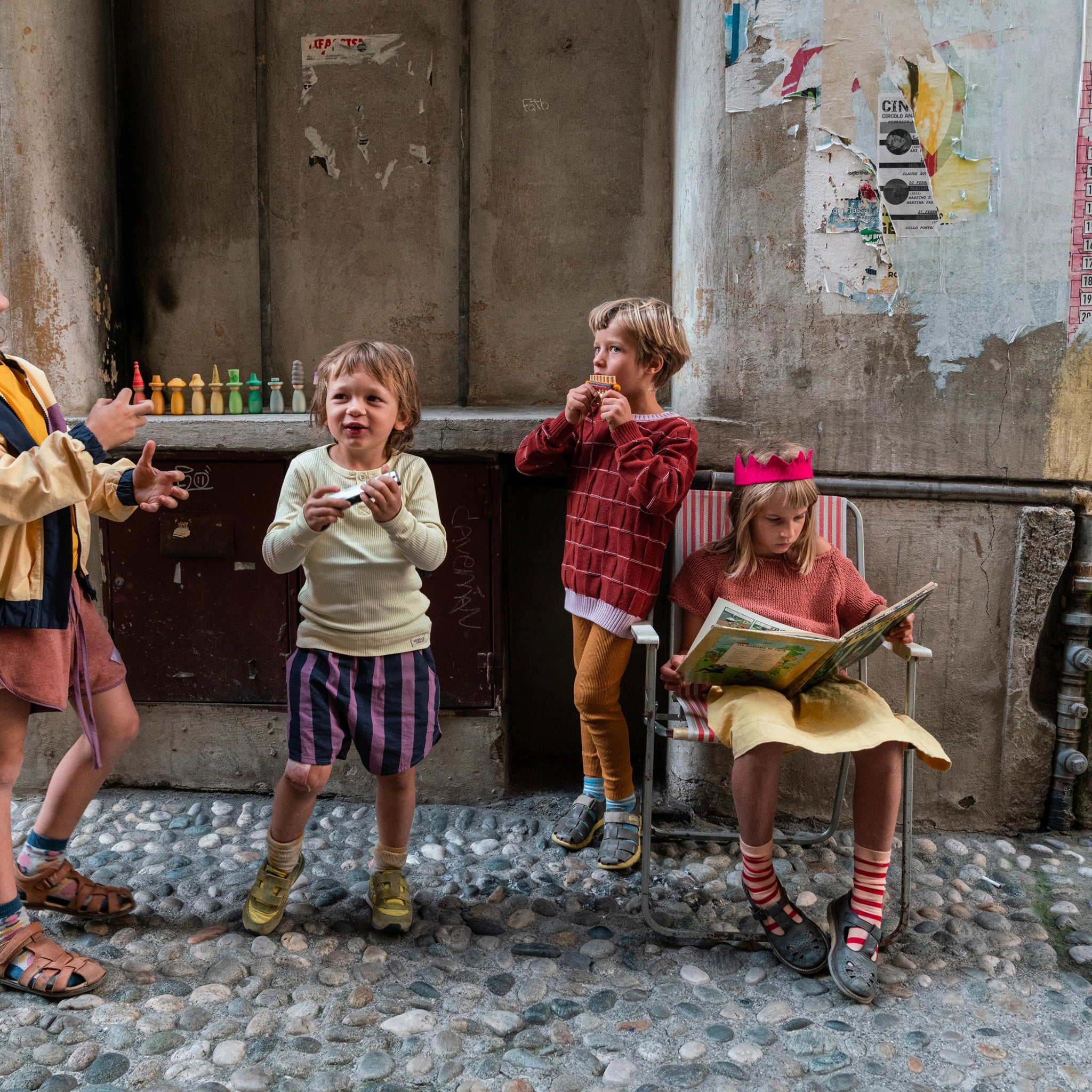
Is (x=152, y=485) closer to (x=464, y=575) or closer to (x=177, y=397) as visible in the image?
(x=464, y=575)

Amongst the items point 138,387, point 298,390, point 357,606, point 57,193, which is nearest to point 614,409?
point 357,606

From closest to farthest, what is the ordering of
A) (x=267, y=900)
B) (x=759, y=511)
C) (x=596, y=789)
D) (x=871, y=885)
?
(x=871, y=885) < (x=267, y=900) < (x=759, y=511) < (x=596, y=789)

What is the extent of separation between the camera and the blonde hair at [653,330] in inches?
116

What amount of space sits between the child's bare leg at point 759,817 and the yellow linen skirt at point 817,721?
58 mm

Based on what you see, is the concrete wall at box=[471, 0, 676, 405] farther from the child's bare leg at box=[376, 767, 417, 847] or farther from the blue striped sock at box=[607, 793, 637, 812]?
the child's bare leg at box=[376, 767, 417, 847]

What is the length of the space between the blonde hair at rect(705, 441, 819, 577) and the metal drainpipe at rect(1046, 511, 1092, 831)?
107 centimetres

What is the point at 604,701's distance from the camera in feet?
10.2

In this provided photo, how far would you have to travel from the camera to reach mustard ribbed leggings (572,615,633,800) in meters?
3.07

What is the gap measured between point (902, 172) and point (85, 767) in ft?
10.2

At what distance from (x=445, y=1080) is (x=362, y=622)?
1115 millimetres

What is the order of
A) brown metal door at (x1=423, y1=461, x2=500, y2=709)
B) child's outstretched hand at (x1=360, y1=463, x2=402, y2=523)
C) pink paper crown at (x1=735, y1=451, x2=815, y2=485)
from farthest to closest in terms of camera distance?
A: brown metal door at (x1=423, y1=461, x2=500, y2=709), pink paper crown at (x1=735, y1=451, x2=815, y2=485), child's outstretched hand at (x1=360, y1=463, x2=402, y2=523)

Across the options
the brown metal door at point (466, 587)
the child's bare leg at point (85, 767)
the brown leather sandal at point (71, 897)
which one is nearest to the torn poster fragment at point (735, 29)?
the brown metal door at point (466, 587)

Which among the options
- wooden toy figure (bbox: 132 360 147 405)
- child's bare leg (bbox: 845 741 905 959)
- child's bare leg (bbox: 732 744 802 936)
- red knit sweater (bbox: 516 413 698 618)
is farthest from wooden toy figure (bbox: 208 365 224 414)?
child's bare leg (bbox: 845 741 905 959)

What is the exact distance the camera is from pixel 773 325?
327cm
